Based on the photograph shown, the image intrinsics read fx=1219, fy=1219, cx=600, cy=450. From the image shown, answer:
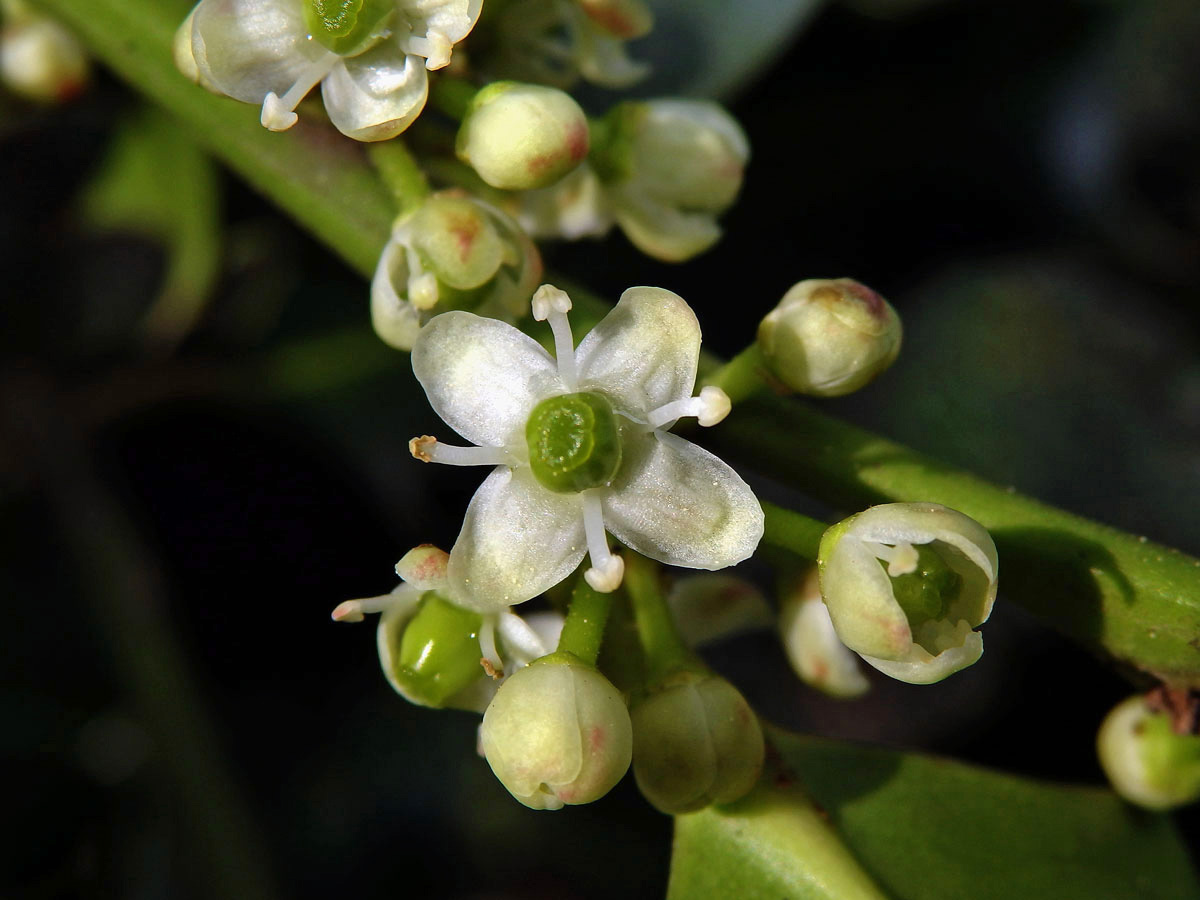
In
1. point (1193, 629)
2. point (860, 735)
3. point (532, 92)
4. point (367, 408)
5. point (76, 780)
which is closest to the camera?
point (1193, 629)

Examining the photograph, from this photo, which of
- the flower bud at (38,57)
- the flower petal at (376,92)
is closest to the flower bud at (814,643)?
the flower petal at (376,92)

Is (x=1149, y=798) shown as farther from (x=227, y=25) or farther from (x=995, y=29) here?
(x=995, y=29)

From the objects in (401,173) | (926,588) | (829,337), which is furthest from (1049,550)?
(401,173)

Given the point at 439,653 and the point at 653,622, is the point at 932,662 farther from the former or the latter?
the point at 439,653

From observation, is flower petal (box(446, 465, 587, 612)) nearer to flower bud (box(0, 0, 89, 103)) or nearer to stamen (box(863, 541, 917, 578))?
stamen (box(863, 541, 917, 578))

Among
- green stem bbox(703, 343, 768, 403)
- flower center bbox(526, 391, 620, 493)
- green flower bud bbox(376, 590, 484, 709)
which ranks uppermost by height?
green stem bbox(703, 343, 768, 403)

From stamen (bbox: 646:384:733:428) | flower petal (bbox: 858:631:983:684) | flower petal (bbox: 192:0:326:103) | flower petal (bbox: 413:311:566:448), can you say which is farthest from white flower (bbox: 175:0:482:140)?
flower petal (bbox: 858:631:983:684)

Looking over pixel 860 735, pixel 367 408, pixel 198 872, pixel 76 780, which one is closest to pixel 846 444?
pixel 860 735
